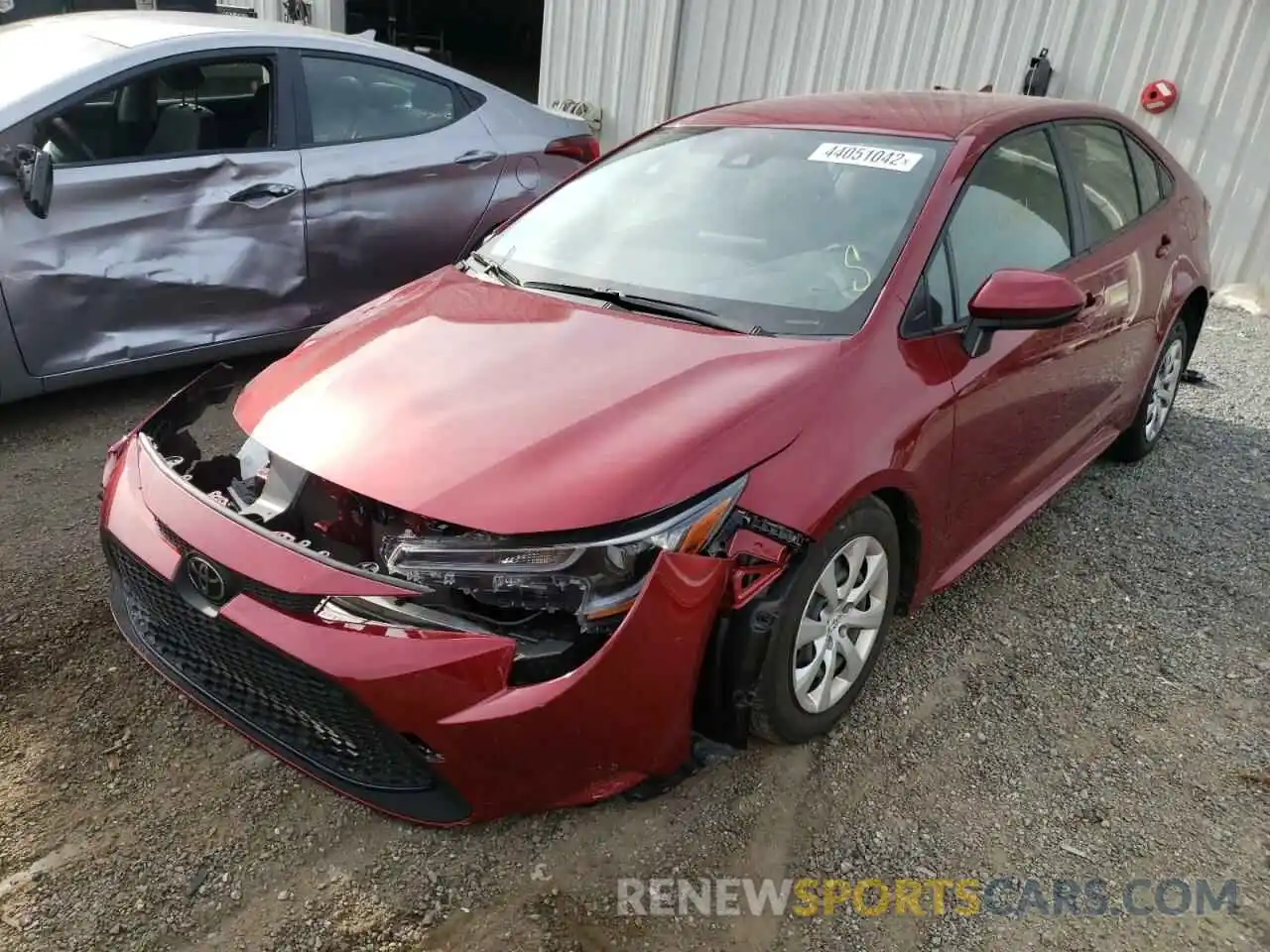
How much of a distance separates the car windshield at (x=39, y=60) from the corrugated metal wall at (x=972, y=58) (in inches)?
215

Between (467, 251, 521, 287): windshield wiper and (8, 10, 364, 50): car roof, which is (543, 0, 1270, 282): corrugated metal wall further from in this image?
(467, 251, 521, 287): windshield wiper

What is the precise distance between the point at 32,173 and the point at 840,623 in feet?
10.4

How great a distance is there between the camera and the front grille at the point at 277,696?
1.98m

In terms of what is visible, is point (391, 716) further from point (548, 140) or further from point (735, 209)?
point (548, 140)

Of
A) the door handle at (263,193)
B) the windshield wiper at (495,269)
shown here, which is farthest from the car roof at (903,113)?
the door handle at (263,193)

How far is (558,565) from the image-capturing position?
1.97 metres

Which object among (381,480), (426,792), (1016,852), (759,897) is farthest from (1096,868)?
(381,480)

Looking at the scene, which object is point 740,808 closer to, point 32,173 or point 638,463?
point 638,463

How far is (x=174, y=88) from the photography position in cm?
413

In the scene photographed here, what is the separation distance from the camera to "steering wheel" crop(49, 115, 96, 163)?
376 cm

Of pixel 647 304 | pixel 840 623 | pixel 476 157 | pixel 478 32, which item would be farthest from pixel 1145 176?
pixel 478 32

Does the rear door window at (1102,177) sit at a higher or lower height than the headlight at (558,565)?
higher

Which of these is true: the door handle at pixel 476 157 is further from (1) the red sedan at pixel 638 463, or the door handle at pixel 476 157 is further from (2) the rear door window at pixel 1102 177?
(2) the rear door window at pixel 1102 177

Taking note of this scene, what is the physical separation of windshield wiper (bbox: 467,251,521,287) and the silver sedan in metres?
1.04
